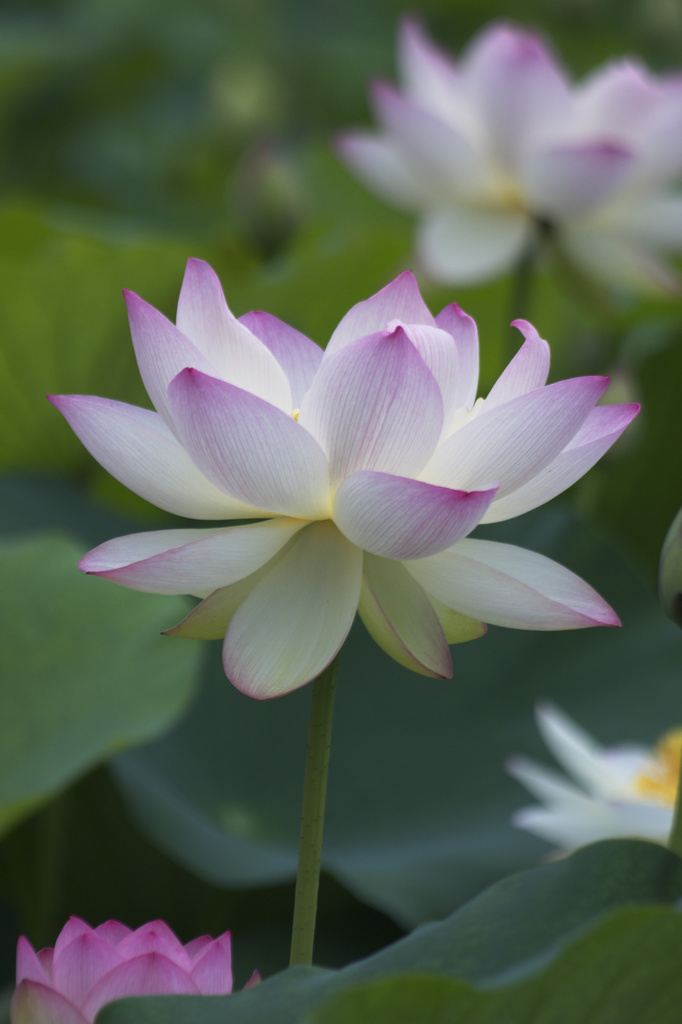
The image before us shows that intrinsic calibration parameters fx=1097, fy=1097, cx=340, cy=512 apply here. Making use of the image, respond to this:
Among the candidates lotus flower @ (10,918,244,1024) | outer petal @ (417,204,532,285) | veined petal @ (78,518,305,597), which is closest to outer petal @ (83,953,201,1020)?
lotus flower @ (10,918,244,1024)

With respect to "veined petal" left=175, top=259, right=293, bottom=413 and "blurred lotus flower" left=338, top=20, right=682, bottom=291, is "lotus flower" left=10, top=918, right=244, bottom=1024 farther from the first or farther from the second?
"blurred lotus flower" left=338, top=20, right=682, bottom=291

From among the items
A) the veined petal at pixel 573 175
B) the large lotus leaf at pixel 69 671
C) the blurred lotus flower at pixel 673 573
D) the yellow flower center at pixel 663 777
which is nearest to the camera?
the blurred lotus flower at pixel 673 573

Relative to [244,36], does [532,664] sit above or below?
below

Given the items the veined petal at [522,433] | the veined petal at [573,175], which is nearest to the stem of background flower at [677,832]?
the veined petal at [522,433]

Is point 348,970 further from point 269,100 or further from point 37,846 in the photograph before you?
point 269,100

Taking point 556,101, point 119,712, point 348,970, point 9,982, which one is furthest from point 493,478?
point 556,101

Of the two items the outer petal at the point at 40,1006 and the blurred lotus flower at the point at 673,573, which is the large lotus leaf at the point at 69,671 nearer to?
the outer petal at the point at 40,1006

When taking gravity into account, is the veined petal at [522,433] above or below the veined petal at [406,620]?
above
